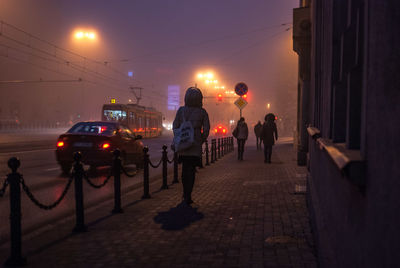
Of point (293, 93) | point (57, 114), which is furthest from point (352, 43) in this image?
point (57, 114)

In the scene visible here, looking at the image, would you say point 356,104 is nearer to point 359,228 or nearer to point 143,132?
point 359,228

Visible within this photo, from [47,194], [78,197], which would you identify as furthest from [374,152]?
[47,194]

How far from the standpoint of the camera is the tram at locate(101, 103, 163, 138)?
109 ft

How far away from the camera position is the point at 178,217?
620cm

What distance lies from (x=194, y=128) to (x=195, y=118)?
17 cm

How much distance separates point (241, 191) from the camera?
28.3ft

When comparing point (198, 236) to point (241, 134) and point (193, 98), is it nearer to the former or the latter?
point (193, 98)

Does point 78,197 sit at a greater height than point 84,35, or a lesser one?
lesser

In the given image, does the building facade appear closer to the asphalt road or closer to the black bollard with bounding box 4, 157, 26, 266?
the black bollard with bounding box 4, 157, 26, 266

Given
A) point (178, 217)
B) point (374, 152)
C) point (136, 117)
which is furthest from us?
point (136, 117)

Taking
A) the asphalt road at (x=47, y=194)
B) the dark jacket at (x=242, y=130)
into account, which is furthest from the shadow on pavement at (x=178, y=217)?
the dark jacket at (x=242, y=130)

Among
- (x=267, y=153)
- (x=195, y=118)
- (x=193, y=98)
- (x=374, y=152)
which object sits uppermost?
(x=193, y=98)

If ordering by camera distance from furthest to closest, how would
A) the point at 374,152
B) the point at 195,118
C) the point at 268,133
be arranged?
the point at 268,133 < the point at 195,118 < the point at 374,152

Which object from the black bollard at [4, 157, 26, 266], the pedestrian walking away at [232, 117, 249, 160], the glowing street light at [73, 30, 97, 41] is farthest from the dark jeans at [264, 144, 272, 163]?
the glowing street light at [73, 30, 97, 41]
